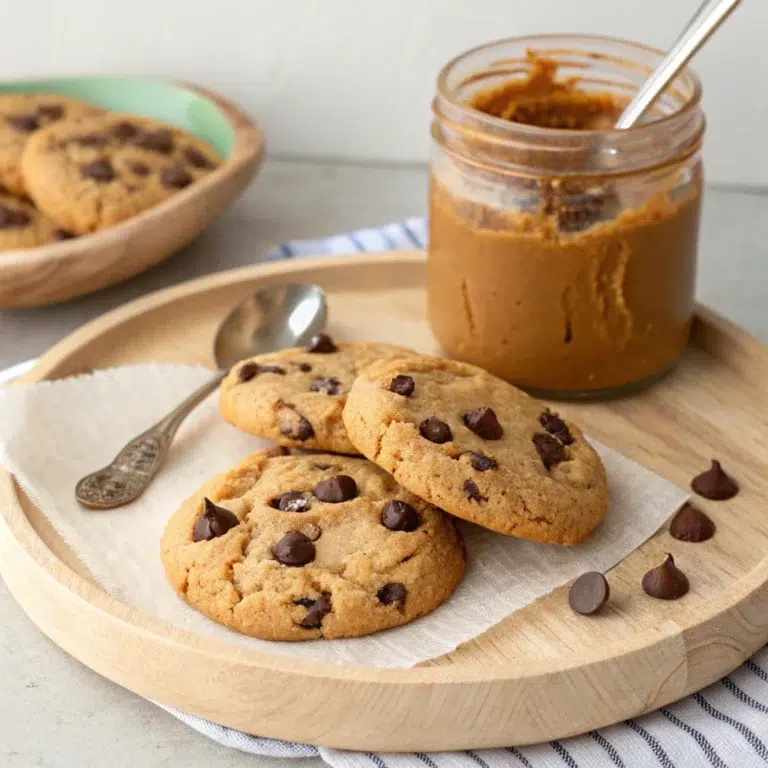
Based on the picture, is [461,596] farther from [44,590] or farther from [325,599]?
[44,590]

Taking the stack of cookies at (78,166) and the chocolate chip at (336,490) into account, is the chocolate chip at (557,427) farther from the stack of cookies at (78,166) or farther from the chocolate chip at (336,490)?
the stack of cookies at (78,166)

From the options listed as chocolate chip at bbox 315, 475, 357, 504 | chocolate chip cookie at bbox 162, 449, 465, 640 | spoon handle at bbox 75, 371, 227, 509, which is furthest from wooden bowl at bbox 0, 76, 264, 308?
chocolate chip at bbox 315, 475, 357, 504

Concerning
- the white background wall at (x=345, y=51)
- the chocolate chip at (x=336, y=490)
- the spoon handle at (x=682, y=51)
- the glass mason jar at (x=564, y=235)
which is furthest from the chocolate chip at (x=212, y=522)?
the white background wall at (x=345, y=51)

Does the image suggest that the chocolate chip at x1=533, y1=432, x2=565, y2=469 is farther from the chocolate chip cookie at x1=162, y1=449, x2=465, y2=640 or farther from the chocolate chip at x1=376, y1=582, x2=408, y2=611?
the chocolate chip at x1=376, y1=582, x2=408, y2=611

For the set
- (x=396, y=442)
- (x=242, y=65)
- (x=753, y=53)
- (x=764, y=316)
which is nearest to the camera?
(x=396, y=442)

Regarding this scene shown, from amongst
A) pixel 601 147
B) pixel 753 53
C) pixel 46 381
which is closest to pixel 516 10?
pixel 753 53

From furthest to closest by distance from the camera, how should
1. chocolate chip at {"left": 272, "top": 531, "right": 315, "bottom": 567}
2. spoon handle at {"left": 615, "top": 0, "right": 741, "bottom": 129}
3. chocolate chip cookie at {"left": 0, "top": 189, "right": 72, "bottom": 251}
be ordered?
1. chocolate chip cookie at {"left": 0, "top": 189, "right": 72, "bottom": 251}
2. spoon handle at {"left": 615, "top": 0, "right": 741, "bottom": 129}
3. chocolate chip at {"left": 272, "top": 531, "right": 315, "bottom": 567}

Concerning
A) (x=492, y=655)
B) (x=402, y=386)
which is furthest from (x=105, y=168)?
(x=492, y=655)

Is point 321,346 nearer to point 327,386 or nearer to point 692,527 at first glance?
point 327,386
